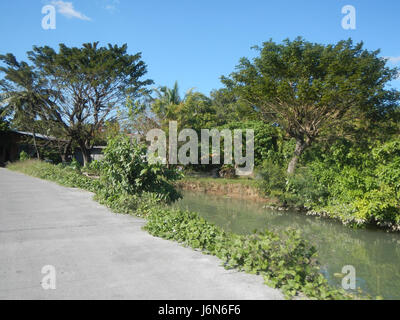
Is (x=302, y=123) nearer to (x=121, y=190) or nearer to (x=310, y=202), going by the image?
(x=310, y=202)

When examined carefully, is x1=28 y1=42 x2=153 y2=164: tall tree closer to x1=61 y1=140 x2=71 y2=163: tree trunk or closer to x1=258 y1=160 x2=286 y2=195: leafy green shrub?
x1=61 y1=140 x2=71 y2=163: tree trunk

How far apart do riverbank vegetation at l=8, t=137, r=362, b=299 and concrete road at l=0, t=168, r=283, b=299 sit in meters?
0.21

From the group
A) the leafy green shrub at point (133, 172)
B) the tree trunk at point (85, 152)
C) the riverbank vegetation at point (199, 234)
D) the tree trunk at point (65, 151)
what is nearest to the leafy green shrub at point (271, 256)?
the riverbank vegetation at point (199, 234)

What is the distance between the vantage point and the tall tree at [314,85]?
1452cm

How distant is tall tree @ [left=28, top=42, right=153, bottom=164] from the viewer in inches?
824

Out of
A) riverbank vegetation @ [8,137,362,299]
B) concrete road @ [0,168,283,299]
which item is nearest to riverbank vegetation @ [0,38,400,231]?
riverbank vegetation @ [8,137,362,299]

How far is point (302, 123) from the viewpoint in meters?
17.1

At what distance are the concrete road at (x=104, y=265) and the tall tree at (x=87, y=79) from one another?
16802mm

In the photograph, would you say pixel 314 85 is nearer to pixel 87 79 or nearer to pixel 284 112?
pixel 284 112

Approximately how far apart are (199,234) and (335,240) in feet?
19.0

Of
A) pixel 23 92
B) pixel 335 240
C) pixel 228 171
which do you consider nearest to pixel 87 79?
pixel 23 92

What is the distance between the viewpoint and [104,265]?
153 inches

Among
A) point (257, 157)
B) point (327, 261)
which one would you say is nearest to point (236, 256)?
point (327, 261)

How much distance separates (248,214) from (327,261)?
5.89 m
